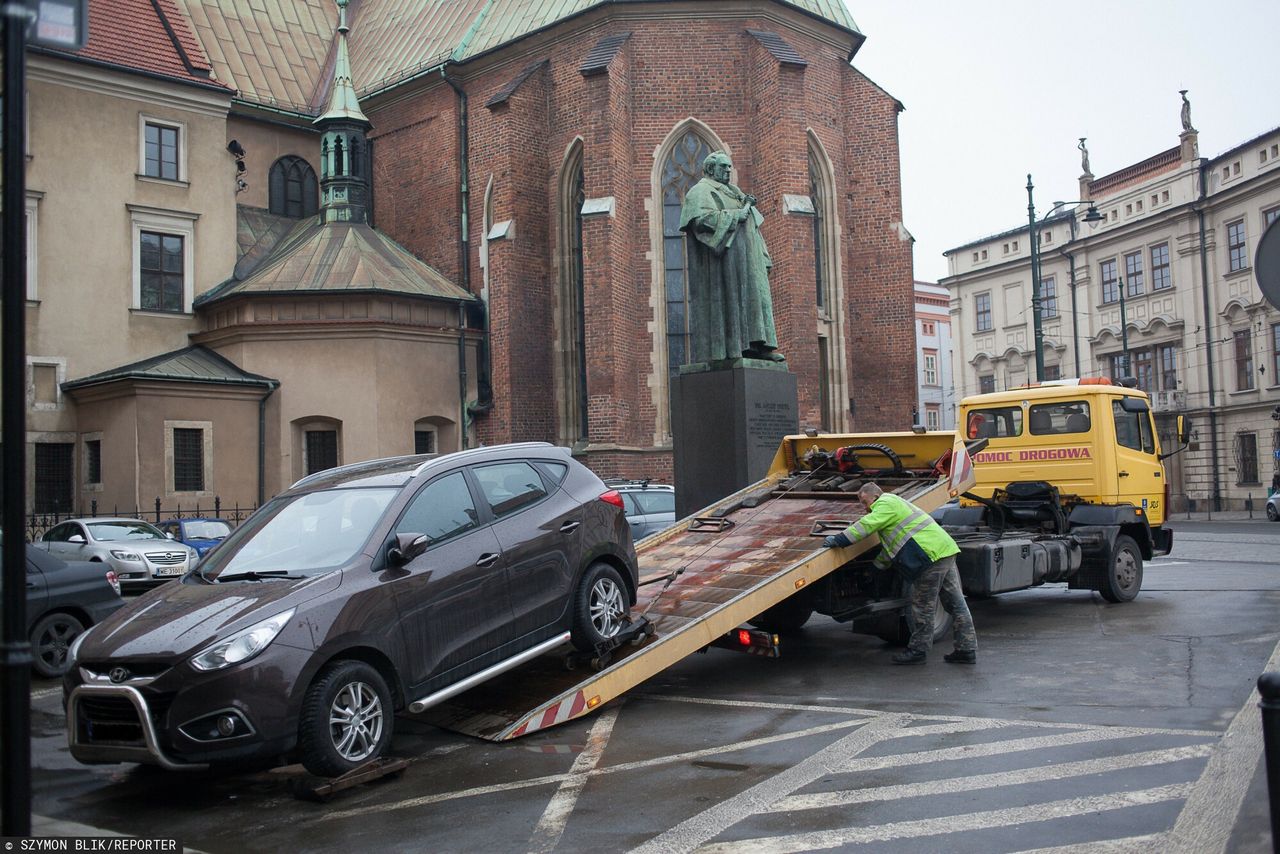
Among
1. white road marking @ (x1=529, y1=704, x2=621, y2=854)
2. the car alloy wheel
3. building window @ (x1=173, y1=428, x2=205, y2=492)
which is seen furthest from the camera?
building window @ (x1=173, y1=428, x2=205, y2=492)

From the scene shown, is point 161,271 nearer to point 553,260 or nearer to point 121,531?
point 553,260

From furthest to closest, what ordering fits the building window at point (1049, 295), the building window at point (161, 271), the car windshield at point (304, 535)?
the building window at point (1049, 295) < the building window at point (161, 271) < the car windshield at point (304, 535)

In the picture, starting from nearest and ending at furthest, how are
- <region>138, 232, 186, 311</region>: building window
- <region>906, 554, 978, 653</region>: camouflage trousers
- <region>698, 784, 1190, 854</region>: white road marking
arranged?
<region>698, 784, 1190, 854</region>: white road marking
<region>906, 554, 978, 653</region>: camouflage trousers
<region>138, 232, 186, 311</region>: building window

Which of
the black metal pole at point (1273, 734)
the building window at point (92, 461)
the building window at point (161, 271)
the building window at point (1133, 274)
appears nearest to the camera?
the black metal pole at point (1273, 734)

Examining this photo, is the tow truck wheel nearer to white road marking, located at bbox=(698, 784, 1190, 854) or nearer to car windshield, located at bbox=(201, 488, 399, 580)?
white road marking, located at bbox=(698, 784, 1190, 854)

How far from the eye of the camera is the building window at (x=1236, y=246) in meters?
43.4

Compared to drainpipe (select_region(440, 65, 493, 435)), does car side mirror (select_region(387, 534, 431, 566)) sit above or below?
below

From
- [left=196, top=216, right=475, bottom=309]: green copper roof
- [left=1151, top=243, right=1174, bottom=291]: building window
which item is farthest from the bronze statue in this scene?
[left=1151, top=243, right=1174, bottom=291]: building window

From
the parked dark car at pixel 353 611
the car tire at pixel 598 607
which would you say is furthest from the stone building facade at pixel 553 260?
the parked dark car at pixel 353 611

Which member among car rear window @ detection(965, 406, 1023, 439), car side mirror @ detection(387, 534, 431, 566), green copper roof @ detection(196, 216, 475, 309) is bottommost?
car side mirror @ detection(387, 534, 431, 566)

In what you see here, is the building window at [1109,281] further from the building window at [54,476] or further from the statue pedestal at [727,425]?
the building window at [54,476]

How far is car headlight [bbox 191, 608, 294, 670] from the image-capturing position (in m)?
6.00

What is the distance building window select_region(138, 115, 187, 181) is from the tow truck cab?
2190cm

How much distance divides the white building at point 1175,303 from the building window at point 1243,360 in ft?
0.17
